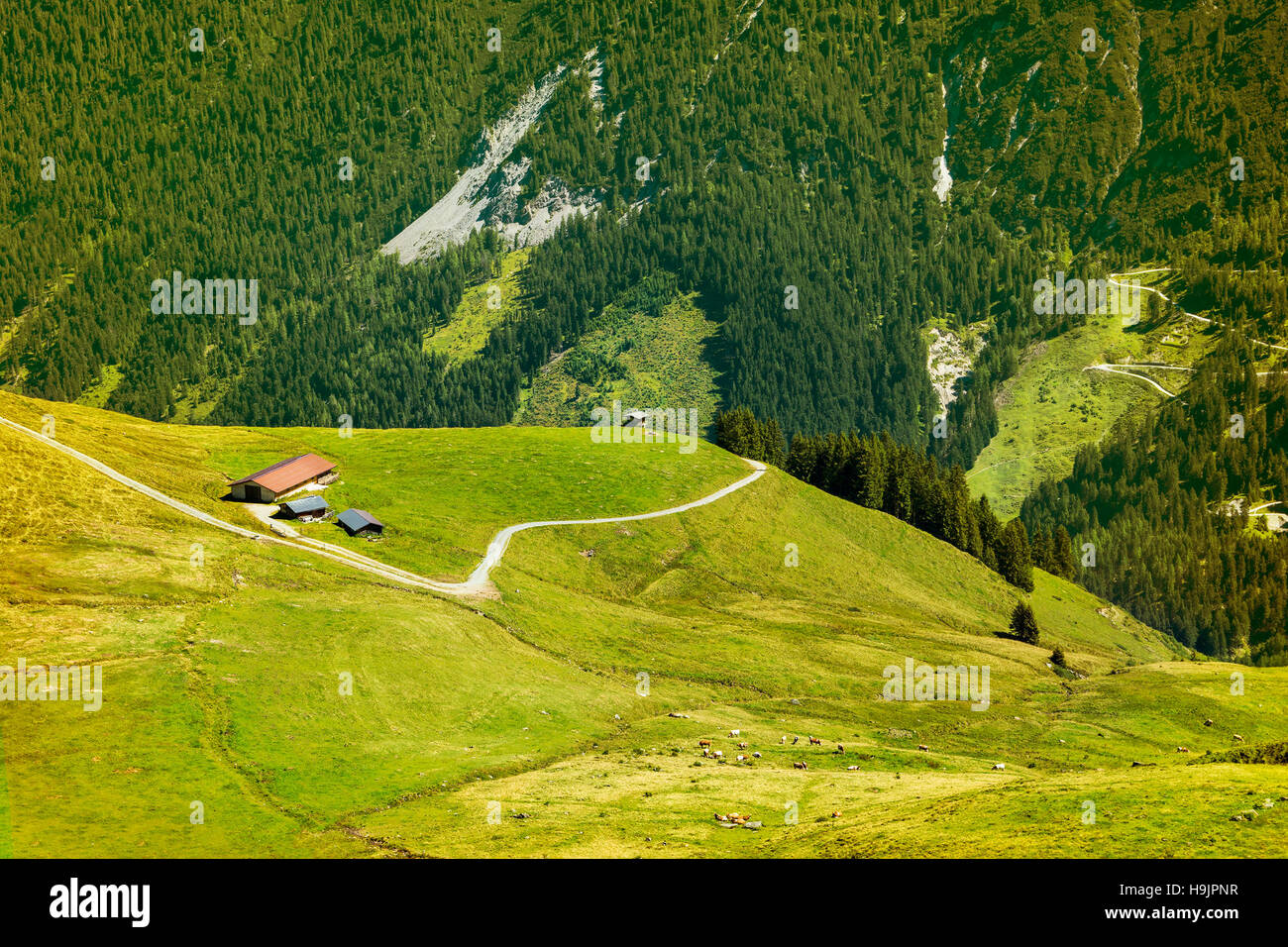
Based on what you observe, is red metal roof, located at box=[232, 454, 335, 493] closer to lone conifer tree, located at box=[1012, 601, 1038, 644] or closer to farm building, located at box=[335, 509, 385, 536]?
farm building, located at box=[335, 509, 385, 536]

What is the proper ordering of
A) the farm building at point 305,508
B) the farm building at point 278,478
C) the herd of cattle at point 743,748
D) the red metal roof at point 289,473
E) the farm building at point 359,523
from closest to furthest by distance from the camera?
the herd of cattle at point 743,748 < the farm building at point 359,523 < the farm building at point 305,508 < the farm building at point 278,478 < the red metal roof at point 289,473

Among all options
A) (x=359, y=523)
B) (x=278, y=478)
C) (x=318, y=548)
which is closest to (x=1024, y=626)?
(x=359, y=523)

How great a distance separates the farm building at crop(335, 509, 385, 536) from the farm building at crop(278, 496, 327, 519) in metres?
2.20

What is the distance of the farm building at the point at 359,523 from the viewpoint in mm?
113875

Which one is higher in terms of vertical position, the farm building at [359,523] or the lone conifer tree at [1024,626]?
the farm building at [359,523]

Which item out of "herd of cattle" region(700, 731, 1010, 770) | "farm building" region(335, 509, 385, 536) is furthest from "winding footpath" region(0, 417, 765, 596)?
"herd of cattle" region(700, 731, 1010, 770)

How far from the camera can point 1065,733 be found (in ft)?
328

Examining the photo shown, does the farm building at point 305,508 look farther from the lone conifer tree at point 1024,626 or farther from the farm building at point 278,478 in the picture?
the lone conifer tree at point 1024,626

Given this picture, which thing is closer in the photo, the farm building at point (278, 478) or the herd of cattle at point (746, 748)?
the herd of cattle at point (746, 748)

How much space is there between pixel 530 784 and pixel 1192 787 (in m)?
38.1

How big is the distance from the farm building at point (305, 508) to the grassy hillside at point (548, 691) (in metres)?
7.59

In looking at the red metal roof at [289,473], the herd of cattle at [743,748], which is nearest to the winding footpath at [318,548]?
the red metal roof at [289,473]

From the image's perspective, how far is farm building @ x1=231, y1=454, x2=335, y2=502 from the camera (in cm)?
11819

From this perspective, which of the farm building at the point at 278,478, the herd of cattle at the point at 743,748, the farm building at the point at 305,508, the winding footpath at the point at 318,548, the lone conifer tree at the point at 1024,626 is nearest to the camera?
the herd of cattle at the point at 743,748
